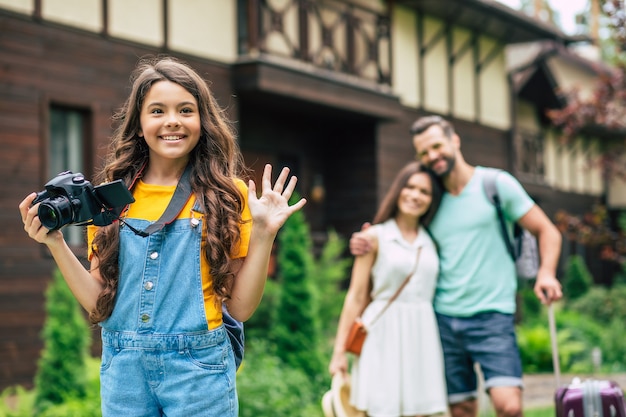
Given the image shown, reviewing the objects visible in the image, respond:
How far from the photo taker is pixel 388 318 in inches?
232

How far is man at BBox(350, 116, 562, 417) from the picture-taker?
18.2ft

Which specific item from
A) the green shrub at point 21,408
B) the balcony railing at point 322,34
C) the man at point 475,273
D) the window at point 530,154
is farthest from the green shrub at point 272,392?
the window at point 530,154

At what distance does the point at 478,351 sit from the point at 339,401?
36.0 inches

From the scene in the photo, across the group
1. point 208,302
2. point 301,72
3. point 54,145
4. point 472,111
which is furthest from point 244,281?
point 472,111

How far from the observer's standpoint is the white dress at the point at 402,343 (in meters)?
5.73

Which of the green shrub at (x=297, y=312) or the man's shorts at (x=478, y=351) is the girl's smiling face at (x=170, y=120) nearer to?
the man's shorts at (x=478, y=351)

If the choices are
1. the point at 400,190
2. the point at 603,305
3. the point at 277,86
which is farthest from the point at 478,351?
the point at 603,305

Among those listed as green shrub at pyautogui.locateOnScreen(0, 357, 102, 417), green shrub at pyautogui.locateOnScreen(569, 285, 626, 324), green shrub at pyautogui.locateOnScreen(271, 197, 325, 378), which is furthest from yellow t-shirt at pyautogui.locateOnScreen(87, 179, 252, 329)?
green shrub at pyautogui.locateOnScreen(569, 285, 626, 324)

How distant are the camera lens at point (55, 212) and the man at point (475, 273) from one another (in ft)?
10.1

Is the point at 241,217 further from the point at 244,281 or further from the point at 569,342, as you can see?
the point at 569,342

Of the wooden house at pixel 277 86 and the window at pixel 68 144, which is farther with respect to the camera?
the window at pixel 68 144

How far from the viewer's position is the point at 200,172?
3.32m

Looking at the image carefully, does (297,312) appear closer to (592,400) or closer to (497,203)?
(497,203)

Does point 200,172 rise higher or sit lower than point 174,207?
higher
